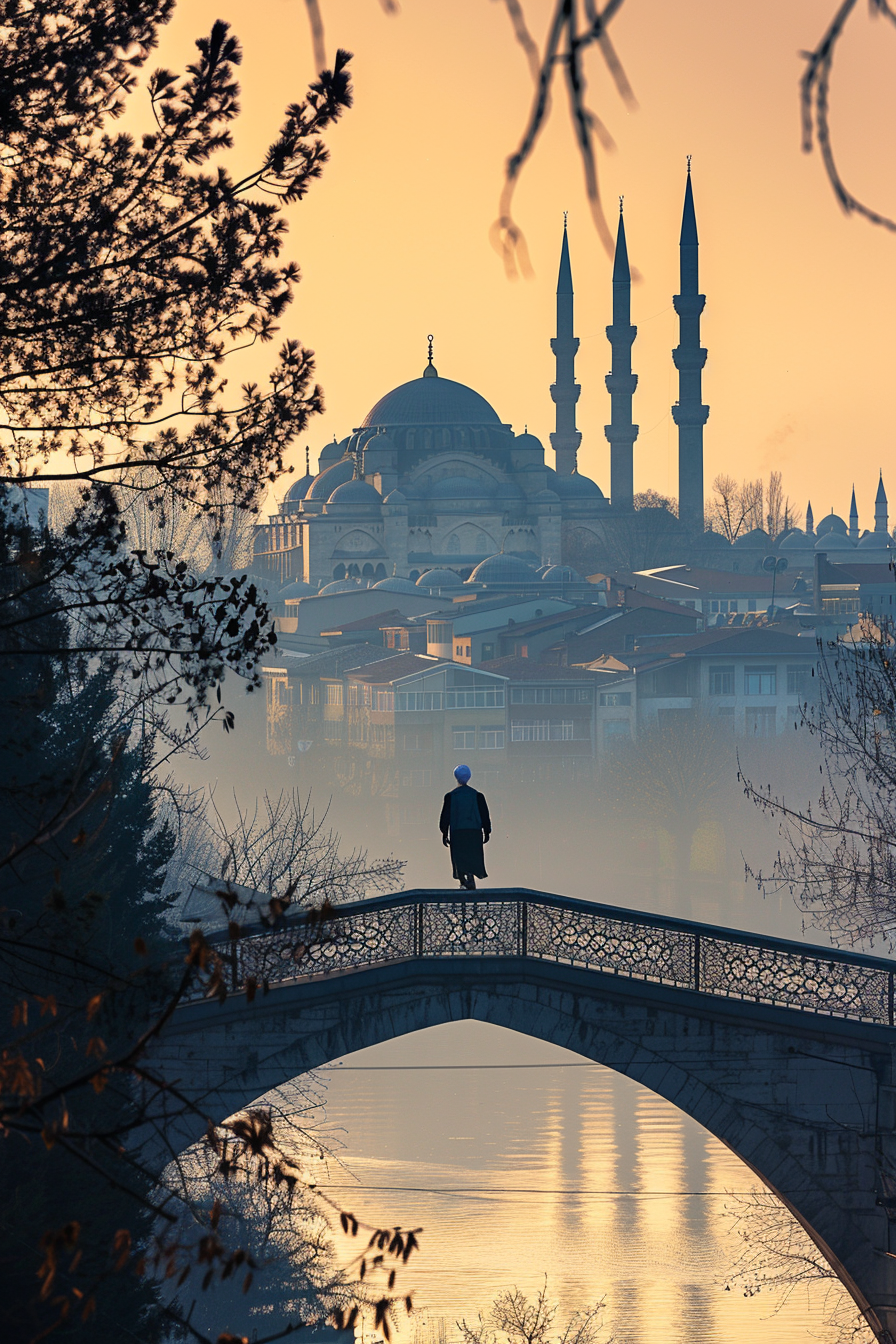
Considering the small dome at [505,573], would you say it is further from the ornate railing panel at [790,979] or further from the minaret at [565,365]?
the ornate railing panel at [790,979]

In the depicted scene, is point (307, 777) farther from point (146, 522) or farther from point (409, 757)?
point (146, 522)

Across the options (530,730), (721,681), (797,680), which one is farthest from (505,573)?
(797,680)

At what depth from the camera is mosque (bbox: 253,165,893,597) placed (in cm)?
8062

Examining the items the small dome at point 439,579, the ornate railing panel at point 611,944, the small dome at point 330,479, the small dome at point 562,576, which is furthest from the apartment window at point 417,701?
the ornate railing panel at point 611,944

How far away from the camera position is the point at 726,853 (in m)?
43.9

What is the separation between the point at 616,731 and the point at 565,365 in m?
32.0

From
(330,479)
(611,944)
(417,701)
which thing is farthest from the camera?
(330,479)

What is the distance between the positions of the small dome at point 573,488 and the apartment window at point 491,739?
3786 centimetres

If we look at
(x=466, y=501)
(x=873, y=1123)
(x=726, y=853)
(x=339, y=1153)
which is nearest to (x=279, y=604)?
(x=466, y=501)

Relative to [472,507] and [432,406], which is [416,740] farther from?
[432,406]

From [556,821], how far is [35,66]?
1688 inches

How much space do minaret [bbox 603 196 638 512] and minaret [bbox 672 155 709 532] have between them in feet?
7.95

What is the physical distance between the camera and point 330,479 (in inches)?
3558

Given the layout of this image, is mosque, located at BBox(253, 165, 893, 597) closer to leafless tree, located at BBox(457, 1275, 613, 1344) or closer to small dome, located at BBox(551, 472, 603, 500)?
small dome, located at BBox(551, 472, 603, 500)
